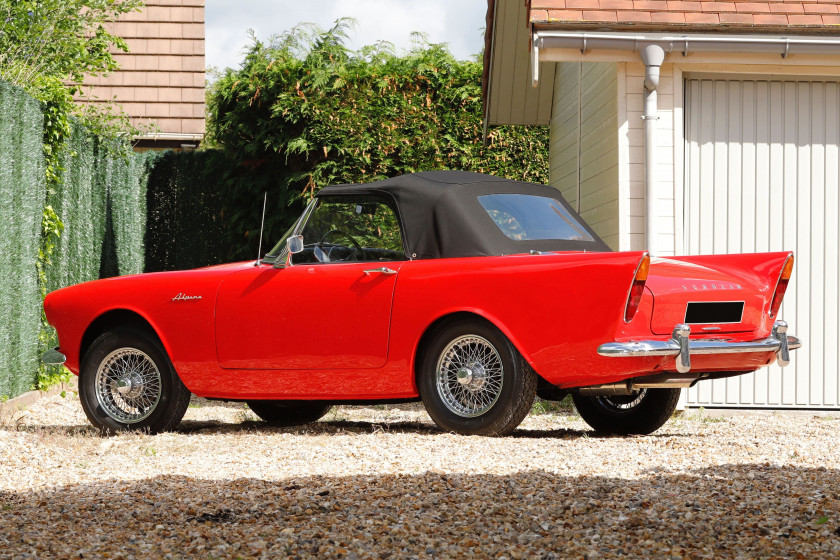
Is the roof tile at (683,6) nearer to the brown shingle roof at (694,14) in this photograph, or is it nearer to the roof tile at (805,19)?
the brown shingle roof at (694,14)

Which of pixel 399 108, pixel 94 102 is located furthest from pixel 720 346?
pixel 94 102

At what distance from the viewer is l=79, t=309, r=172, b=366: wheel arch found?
7469mm

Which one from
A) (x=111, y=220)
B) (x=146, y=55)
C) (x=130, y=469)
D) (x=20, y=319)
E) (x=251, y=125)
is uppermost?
(x=146, y=55)

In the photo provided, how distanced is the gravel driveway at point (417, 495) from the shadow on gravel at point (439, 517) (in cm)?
1

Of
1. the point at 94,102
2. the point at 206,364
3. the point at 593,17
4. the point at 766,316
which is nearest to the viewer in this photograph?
the point at 766,316

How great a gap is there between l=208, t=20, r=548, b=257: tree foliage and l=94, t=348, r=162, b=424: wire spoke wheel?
17.6ft

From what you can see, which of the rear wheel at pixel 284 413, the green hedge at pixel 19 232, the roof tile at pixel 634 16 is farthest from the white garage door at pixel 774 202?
the green hedge at pixel 19 232

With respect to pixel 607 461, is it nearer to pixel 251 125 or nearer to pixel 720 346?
pixel 720 346

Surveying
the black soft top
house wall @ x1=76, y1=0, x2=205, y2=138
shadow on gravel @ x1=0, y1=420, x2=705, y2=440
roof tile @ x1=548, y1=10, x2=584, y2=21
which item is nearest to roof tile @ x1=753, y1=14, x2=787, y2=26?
roof tile @ x1=548, y1=10, x2=584, y2=21

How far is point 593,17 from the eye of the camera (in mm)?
8516

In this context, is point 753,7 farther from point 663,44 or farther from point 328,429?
point 328,429

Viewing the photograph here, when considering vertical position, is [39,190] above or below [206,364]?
above

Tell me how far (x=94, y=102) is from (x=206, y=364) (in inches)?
415

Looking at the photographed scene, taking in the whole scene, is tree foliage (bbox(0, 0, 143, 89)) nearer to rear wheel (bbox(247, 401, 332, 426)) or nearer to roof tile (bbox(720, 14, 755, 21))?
rear wheel (bbox(247, 401, 332, 426))
